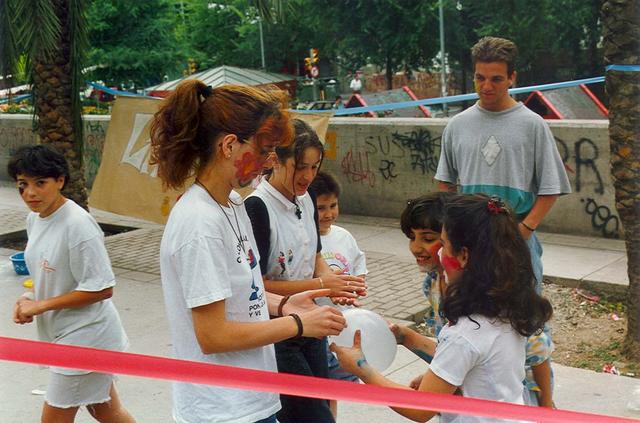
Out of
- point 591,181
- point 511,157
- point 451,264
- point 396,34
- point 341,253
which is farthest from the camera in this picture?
point 396,34

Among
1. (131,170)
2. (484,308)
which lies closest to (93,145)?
(131,170)

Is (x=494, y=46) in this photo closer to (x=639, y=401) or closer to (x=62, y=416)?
A: (x=639, y=401)

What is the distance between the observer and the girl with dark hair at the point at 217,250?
7.72 ft

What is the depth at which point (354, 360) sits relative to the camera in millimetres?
2748

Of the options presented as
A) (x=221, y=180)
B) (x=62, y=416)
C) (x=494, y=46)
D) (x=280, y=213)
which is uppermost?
(x=494, y=46)

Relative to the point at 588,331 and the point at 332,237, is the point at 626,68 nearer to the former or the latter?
the point at 588,331

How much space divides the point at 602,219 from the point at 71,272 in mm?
6492

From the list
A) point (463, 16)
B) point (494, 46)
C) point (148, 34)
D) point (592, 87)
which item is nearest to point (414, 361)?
point (494, 46)

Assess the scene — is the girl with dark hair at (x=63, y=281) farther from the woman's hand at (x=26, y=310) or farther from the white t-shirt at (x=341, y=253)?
the white t-shirt at (x=341, y=253)

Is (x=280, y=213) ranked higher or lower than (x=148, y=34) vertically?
lower

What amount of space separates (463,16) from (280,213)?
1270 inches

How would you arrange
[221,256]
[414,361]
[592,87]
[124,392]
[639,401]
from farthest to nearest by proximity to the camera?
[592,87]
[414,361]
[124,392]
[639,401]
[221,256]

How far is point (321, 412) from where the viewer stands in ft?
10.8

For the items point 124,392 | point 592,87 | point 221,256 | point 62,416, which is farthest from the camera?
point 592,87
